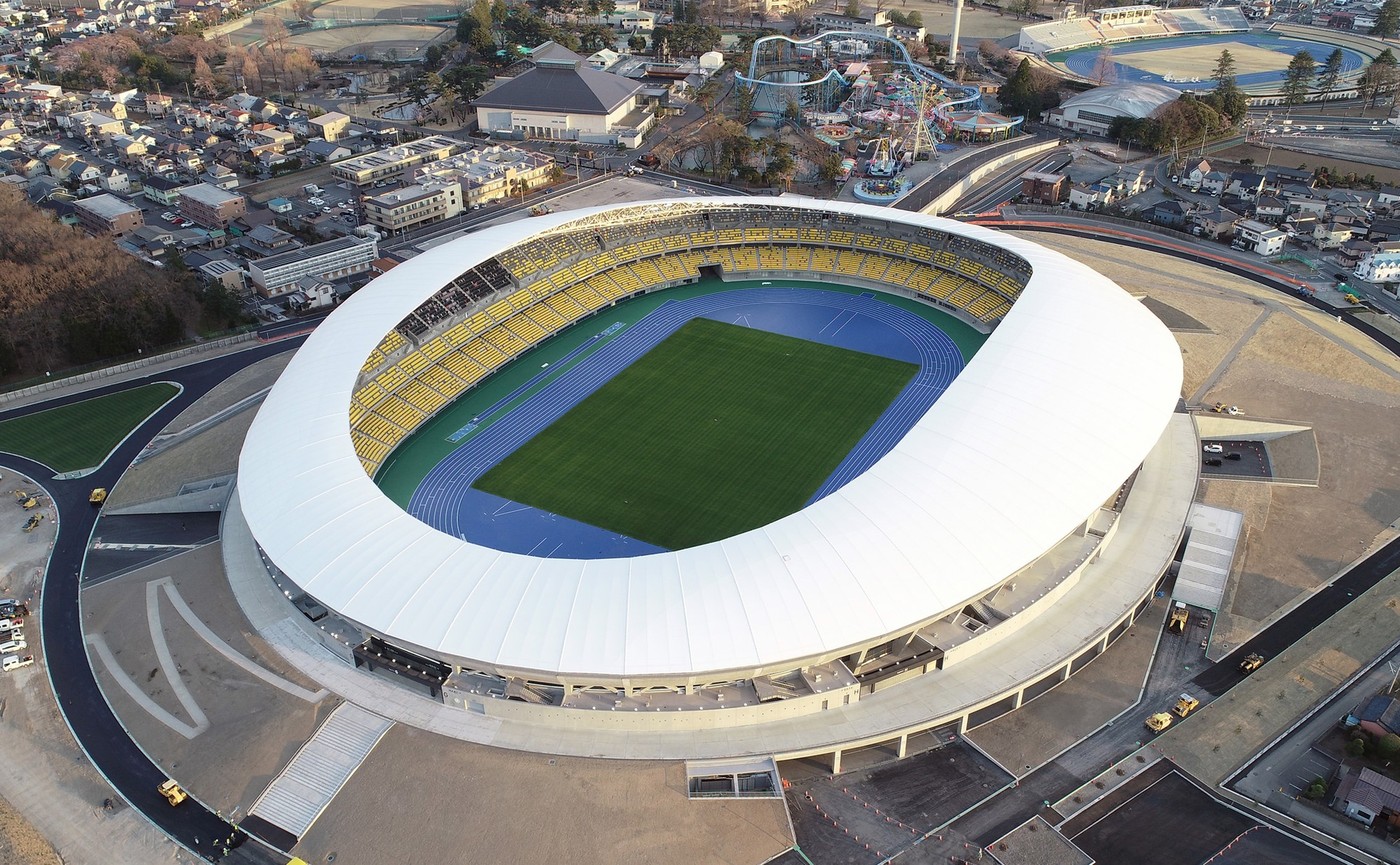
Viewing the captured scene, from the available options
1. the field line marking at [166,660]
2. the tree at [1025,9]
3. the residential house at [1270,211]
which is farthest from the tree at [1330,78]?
the field line marking at [166,660]

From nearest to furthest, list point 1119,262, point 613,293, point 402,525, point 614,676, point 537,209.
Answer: point 614,676 → point 402,525 → point 613,293 → point 1119,262 → point 537,209

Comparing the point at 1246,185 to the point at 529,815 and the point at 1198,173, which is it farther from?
the point at 529,815

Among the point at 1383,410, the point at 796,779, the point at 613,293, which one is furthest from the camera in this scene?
the point at 613,293

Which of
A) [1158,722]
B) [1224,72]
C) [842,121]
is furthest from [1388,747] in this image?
[1224,72]

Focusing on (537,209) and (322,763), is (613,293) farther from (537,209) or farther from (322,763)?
(322,763)

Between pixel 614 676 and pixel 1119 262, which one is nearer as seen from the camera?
pixel 614 676

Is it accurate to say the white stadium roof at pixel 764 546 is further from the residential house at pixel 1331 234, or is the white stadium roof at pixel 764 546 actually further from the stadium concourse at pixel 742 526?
the residential house at pixel 1331 234

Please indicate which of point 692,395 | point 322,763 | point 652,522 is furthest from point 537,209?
point 322,763
